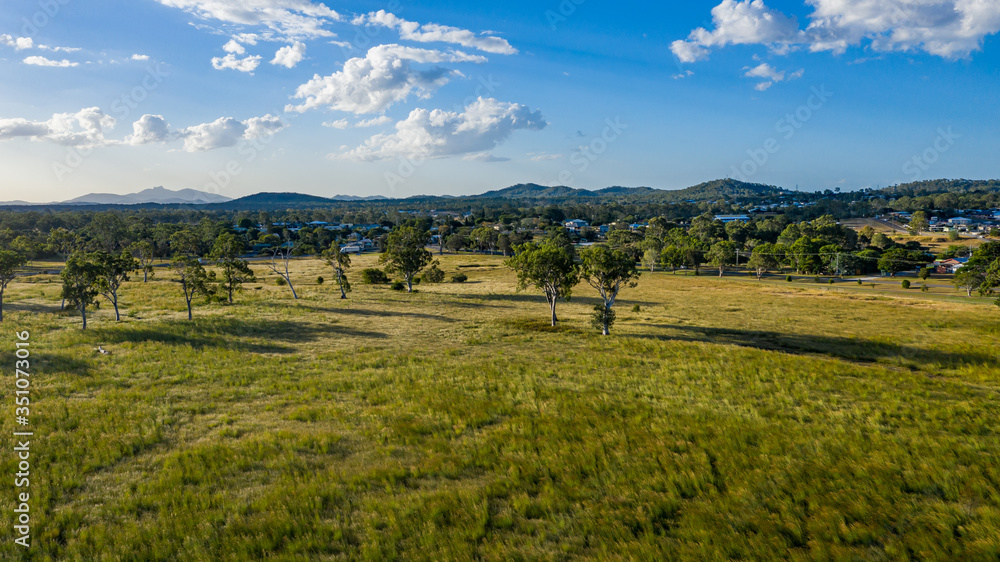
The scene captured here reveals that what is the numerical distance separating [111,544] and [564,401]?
49.1 feet

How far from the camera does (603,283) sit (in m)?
39.7

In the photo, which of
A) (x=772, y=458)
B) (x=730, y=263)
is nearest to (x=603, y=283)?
(x=772, y=458)

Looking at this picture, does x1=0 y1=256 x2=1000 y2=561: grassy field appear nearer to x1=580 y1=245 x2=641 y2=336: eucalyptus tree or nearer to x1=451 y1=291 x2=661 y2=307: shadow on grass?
x1=580 y1=245 x2=641 y2=336: eucalyptus tree

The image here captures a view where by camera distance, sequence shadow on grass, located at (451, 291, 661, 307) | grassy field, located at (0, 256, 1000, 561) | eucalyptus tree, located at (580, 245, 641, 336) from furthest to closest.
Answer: shadow on grass, located at (451, 291, 661, 307), eucalyptus tree, located at (580, 245, 641, 336), grassy field, located at (0, 256, 1000, 561)

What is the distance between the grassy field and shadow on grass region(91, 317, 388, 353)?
1.23 ft

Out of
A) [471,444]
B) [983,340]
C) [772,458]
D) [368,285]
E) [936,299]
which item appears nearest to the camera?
[772,458]

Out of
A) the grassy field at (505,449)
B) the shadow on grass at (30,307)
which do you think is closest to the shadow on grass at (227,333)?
the grassy field at (505,449)

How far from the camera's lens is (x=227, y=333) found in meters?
34.5

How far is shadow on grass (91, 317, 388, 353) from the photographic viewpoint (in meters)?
30.7

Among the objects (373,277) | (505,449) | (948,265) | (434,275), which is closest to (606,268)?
(505,449)

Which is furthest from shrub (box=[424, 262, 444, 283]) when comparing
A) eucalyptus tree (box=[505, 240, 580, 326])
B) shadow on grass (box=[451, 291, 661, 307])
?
eucalyptus tree (box=[505, 240, 580, 326])

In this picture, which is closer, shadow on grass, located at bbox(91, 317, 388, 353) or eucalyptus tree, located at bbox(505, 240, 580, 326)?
shadow on grass, located at bbox(91, 317, 388, 353)

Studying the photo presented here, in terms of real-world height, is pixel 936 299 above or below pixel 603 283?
below

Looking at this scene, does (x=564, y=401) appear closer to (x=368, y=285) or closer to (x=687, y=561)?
(x=687, y=561)
